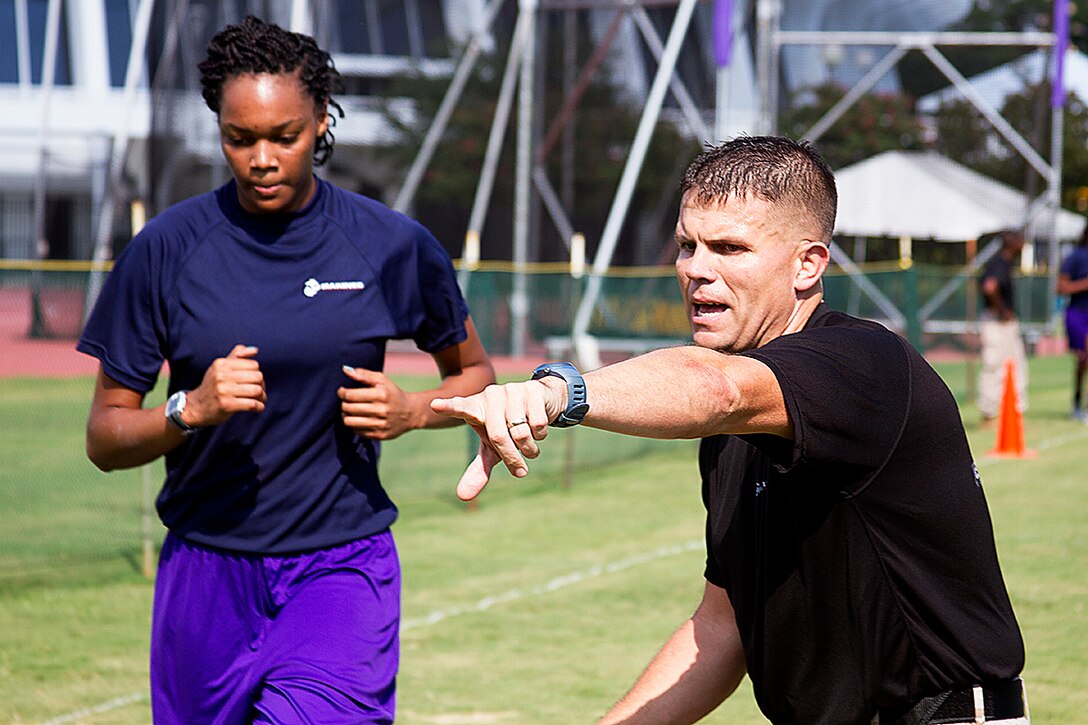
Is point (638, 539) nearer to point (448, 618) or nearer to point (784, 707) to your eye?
point (448, 618)

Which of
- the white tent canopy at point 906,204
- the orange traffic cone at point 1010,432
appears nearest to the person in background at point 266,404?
the orange traffic cone at point 1010,432

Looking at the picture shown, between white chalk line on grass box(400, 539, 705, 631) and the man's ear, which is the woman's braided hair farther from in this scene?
white chalk line on grass box(400, 539, 705, 631)

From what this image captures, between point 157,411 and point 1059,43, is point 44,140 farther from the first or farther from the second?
point 157,411

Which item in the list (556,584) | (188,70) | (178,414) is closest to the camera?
(178,414)

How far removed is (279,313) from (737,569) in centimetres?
152

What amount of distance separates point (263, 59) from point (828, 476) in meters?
2.21

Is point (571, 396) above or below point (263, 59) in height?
below

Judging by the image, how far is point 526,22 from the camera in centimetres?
2509

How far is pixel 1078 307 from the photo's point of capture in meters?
16.3

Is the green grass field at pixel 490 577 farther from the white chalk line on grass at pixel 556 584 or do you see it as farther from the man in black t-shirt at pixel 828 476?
the man in black t-shirt at pixel 828 476

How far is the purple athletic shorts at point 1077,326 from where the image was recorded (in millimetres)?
16172

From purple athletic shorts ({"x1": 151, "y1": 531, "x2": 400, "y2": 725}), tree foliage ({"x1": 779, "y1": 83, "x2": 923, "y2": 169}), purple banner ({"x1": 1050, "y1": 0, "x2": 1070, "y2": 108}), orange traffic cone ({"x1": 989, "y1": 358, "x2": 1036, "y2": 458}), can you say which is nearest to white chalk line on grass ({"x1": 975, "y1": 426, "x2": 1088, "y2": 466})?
orange traffic cone ({"x1": 989, "y1": 358, "x2": 1036, "y2": 458})

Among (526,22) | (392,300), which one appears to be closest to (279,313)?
(392,300)

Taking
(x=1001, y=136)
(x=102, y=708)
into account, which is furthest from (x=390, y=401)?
(x=1001, y=136)
